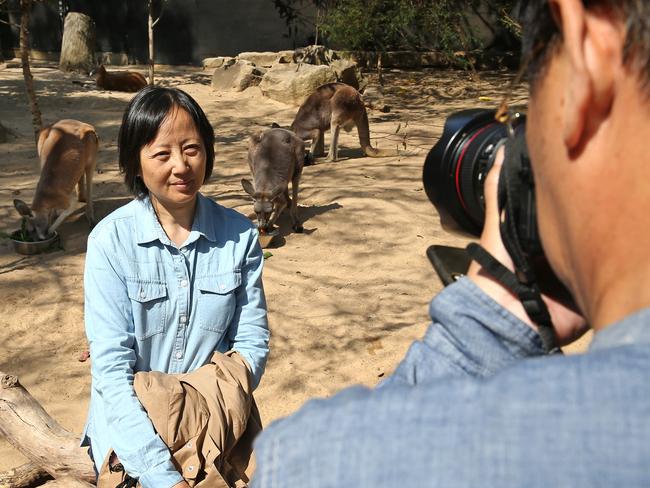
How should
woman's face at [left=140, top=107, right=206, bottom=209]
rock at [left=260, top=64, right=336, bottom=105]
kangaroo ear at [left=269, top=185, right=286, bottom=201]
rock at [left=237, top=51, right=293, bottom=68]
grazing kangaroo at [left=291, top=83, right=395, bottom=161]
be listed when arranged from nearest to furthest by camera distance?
woman's face at [left=140, top=107, right=206, bottom=209], kangaroo ear at [left=269, top=185, right=286, bottom=201], grazing kangaroo at [left=291, top=83, right=395, bottom=161], rock at [left=260, top=64, right=336, bottom=105], rock at [left=237, top=51, right=293, bottom=68]

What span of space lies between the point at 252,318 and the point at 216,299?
0.39 ft

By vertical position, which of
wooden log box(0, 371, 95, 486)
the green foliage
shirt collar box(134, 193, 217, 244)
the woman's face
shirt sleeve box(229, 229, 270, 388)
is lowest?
wooden log box(0, 371, 95, 486)

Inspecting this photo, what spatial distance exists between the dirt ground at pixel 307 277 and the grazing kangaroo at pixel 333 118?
0.26 meters

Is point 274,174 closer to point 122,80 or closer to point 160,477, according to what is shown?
point 160,477

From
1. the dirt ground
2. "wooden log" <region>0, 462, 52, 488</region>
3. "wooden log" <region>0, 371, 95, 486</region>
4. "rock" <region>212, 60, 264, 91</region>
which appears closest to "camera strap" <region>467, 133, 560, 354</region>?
"wooden log" <region>0, 371, 95, 486</region>

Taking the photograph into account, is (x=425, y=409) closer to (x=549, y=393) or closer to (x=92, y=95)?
(x=549, y=393)

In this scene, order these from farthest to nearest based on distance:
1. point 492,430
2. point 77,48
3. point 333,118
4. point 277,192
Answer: point 77,48, point 333,118, point 277,192, point 492,430

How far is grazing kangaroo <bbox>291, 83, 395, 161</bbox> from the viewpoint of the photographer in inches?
327

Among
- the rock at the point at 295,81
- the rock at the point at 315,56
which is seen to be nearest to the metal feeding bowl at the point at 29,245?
the rock at the point at 295,81

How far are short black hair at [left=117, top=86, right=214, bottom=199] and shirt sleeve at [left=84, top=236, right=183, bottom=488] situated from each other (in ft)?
0.83

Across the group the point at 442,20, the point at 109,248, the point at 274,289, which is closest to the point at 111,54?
the point at 442,20

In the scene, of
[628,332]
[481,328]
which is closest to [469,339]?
[481,328]

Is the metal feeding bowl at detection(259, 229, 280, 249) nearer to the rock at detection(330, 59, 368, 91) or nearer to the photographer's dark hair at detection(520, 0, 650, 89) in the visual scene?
the photographer's dark hair at detection(520, 0, 650, 89)

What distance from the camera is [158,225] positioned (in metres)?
1.97
